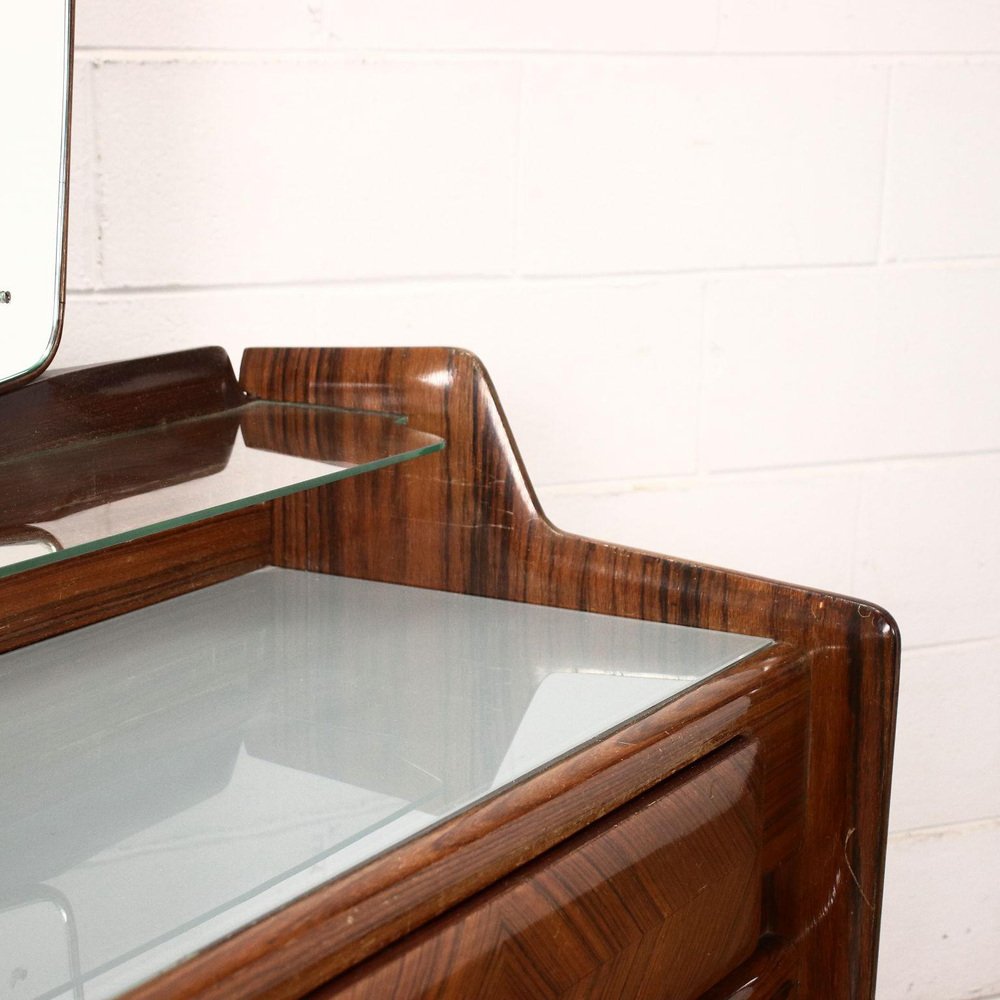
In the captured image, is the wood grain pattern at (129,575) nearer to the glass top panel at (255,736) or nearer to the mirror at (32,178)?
the glass top panel at (255,736)

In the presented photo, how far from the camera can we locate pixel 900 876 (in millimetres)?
1360

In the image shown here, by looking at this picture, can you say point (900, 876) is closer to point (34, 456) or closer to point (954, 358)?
point (954, 358)

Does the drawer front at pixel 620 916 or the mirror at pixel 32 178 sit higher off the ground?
the mirror at pixel 32 178

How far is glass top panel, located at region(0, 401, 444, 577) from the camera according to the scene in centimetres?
60

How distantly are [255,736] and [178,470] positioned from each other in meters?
0.19

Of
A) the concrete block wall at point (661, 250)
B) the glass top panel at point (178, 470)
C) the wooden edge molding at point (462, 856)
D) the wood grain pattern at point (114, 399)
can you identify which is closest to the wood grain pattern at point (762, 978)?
the wooden edge molding at point (462, 856)

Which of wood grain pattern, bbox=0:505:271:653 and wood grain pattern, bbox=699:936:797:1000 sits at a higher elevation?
wood grain pattern, bbox=0:505:271:653

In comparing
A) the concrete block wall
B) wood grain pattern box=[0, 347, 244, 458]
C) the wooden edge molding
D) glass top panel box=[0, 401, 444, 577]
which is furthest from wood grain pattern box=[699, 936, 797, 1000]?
the concrete block wall

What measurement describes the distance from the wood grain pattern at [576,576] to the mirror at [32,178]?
0.56 ft

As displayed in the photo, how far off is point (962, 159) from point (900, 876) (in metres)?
0.76

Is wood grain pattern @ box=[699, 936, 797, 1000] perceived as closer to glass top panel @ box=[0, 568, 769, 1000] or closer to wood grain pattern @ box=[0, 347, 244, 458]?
glass top panel @ box=[0, 568, 769, 1000]

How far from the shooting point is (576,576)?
0.77 m

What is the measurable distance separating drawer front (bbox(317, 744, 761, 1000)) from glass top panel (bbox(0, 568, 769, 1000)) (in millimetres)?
39

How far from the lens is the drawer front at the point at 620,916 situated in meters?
0.47
